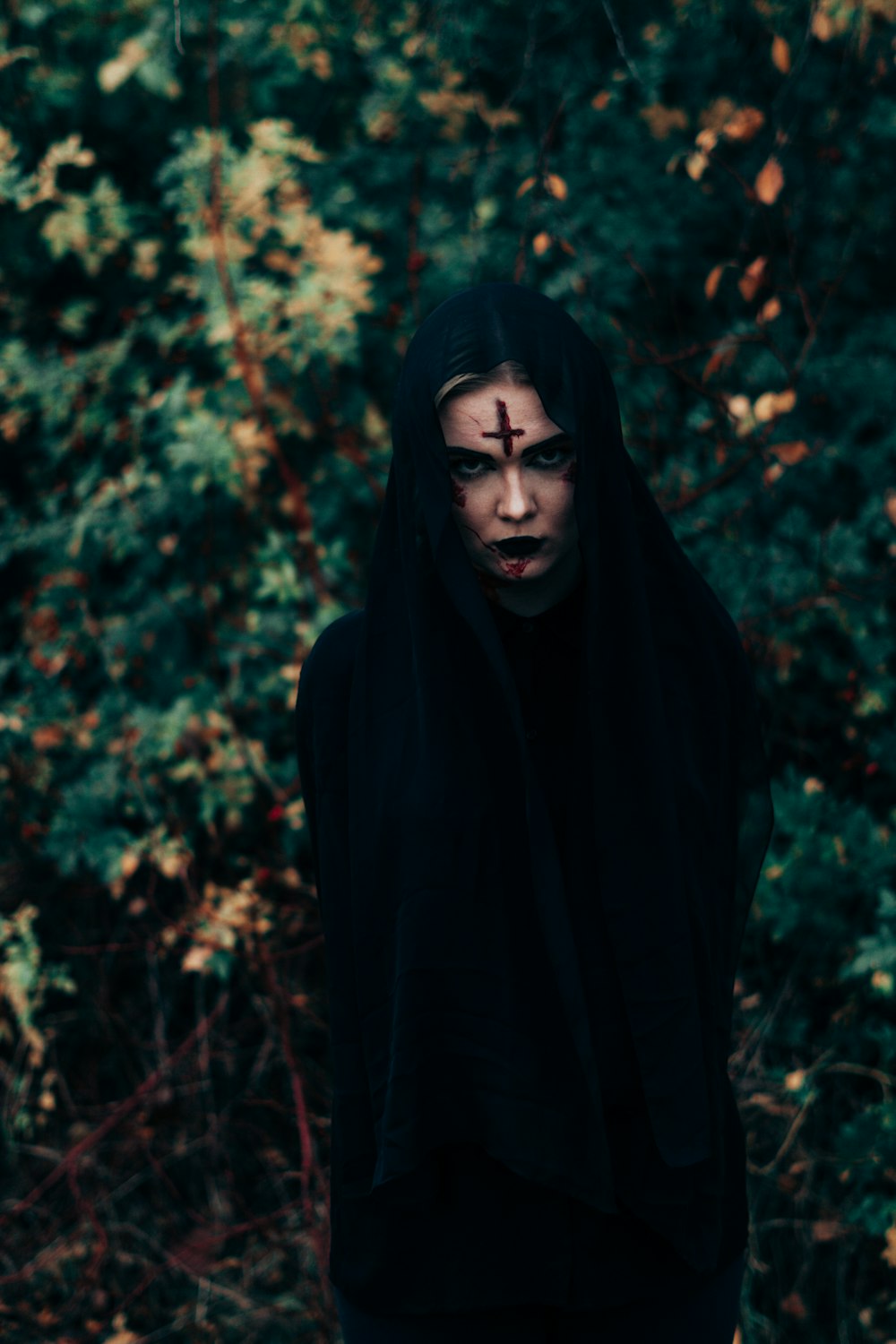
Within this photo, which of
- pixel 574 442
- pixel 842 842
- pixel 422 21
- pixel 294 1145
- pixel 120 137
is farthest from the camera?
pixel 120 137

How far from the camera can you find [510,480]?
4.19ft

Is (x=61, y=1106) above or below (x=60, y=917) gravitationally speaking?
below

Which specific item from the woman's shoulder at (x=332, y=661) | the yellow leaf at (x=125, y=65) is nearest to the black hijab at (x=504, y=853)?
the woman's shoulder at (x=332, y=661)

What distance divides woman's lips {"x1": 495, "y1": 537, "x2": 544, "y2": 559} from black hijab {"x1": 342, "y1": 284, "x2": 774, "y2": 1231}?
44 mm

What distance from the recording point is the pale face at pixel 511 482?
4.14 feet

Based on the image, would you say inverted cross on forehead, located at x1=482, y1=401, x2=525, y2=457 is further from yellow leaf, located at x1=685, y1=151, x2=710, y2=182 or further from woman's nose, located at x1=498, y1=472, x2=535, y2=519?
yellow leaf, located at x1=685, y1=151, x2=710, y2=182

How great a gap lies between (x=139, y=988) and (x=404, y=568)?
8.44 ft

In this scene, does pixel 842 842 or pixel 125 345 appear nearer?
pixel 842 842

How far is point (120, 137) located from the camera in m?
3.44

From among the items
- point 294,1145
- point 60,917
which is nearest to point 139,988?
point 60,917

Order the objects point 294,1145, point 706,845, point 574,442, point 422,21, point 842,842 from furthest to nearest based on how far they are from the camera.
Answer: point 294,1145 → point 422,21 → point 842,842 → point 706,845 → point 574,442

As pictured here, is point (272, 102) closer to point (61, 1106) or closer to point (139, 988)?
point (139, 988)

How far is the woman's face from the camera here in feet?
4.14

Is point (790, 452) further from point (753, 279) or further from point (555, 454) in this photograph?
point (555, 454)
